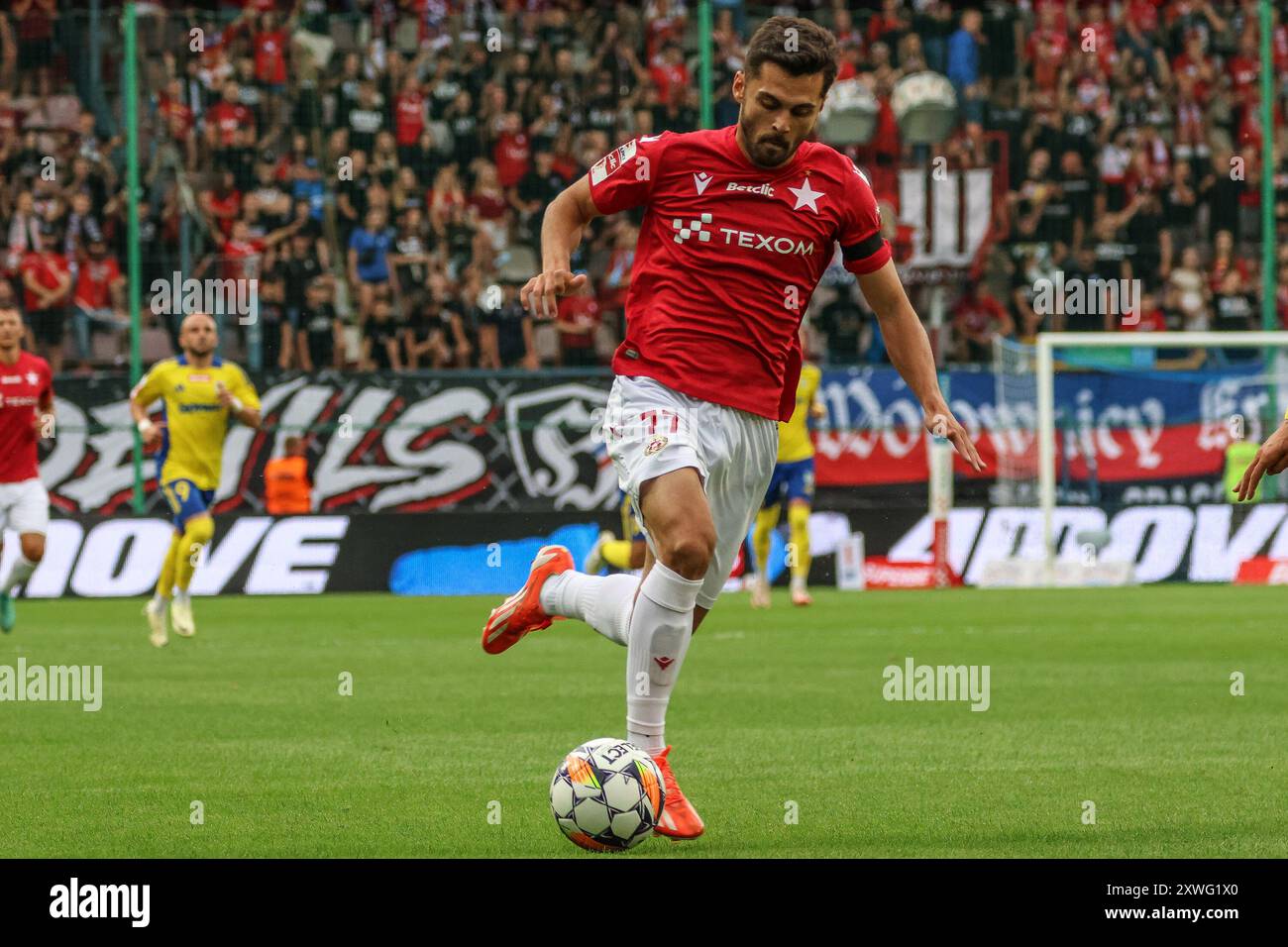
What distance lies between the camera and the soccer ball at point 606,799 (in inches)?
222

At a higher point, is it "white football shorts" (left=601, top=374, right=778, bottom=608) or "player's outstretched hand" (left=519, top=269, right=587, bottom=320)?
"player's outstretched hand" (left=519, top=269, right=587, bottom=320)

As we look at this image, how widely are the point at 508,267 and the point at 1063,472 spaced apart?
6.31 metres

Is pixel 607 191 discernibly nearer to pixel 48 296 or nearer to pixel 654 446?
pixel 654 446

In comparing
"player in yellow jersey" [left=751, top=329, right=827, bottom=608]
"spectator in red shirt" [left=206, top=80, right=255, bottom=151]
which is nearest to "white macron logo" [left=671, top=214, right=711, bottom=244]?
"player in yellow jersey" [left=751, top=329, right=827, bottom=608]

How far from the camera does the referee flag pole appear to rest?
67.9 feet

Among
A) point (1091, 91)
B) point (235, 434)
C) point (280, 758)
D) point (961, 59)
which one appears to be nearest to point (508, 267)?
point (235, 434)

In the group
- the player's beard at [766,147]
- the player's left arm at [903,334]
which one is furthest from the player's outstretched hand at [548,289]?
the player's left arm at [903,334]

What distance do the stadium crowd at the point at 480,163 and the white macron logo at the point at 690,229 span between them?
14.5 meters

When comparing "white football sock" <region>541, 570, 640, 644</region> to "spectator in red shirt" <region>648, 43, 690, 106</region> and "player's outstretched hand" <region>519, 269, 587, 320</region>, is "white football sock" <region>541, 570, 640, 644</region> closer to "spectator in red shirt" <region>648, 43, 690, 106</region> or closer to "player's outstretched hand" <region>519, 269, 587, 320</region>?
"player's outstretched hand" <region>519, 269, 587, 320</region>

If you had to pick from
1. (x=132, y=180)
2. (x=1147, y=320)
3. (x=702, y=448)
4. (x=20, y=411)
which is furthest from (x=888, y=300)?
(x=1147, y=320)

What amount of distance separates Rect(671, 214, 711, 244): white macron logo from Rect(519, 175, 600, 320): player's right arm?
265 millimetres

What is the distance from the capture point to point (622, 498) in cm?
1995

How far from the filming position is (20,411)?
50.7ft
